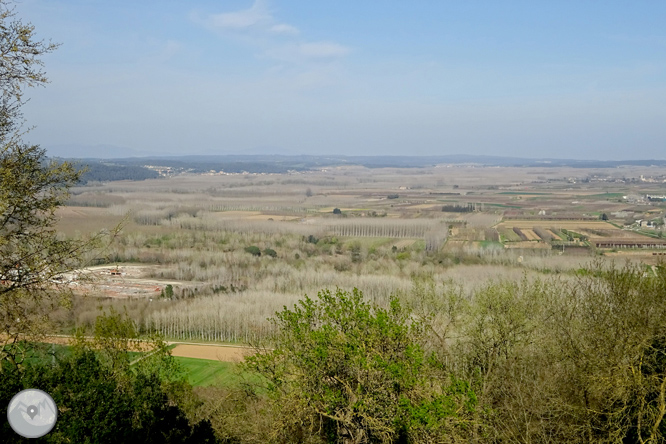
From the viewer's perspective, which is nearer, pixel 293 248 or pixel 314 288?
Result: pixel 314 288

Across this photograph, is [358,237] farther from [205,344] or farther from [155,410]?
[155,410]

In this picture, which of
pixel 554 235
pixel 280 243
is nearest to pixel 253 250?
pixel 280 243

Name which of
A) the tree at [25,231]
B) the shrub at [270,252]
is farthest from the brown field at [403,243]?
the tree at [25,231]

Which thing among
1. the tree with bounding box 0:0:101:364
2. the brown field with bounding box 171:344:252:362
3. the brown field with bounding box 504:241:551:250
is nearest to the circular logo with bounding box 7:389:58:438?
the tree with bounding box 0:0:101:364

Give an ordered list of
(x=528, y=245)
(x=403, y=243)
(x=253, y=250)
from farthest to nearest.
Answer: (x=403, y=243) < (x=253, y=250) < (x=528, y=245)

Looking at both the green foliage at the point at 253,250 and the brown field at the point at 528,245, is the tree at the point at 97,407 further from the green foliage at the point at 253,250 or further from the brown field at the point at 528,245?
the brown field at the point at 528,245

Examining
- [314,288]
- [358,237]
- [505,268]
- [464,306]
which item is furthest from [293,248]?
[464,306]

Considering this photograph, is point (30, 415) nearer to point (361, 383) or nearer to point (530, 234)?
point (361, 383)
